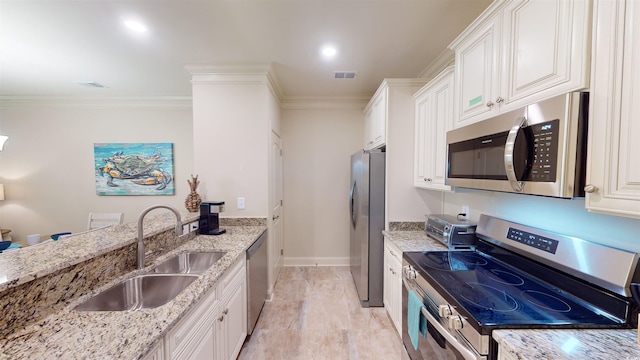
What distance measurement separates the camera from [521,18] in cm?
111

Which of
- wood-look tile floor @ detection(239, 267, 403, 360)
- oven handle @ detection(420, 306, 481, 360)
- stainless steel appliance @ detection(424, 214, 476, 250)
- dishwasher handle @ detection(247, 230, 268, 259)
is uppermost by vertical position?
stainless steel appliance @ detection(424, 214, 476, 250)

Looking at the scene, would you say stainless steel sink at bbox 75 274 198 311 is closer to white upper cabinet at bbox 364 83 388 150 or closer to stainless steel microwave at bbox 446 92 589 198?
stainless steel microwave at bbox 446 92 589 198

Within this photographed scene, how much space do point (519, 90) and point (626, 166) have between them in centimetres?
55

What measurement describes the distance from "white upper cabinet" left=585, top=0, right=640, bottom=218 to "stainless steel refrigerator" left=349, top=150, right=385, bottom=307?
1.69 metres

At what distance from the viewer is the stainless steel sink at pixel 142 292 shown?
127 cm

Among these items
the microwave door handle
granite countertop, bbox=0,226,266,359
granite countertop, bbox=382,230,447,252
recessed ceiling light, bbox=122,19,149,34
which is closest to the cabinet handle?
the microwave door handle

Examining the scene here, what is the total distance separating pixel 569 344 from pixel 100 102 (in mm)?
5591

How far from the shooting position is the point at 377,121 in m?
2.77

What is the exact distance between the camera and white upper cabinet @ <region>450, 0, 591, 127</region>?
87 centimetres

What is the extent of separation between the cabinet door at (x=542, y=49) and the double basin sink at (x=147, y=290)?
210cm

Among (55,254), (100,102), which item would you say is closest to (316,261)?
(55,254)

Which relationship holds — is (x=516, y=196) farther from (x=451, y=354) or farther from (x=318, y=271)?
Answer: (x=318, y=271)

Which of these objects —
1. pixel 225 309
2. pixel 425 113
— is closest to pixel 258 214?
pixel 225 309

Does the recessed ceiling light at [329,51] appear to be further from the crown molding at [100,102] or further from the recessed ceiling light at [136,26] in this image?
the crown molding at [100,102]
